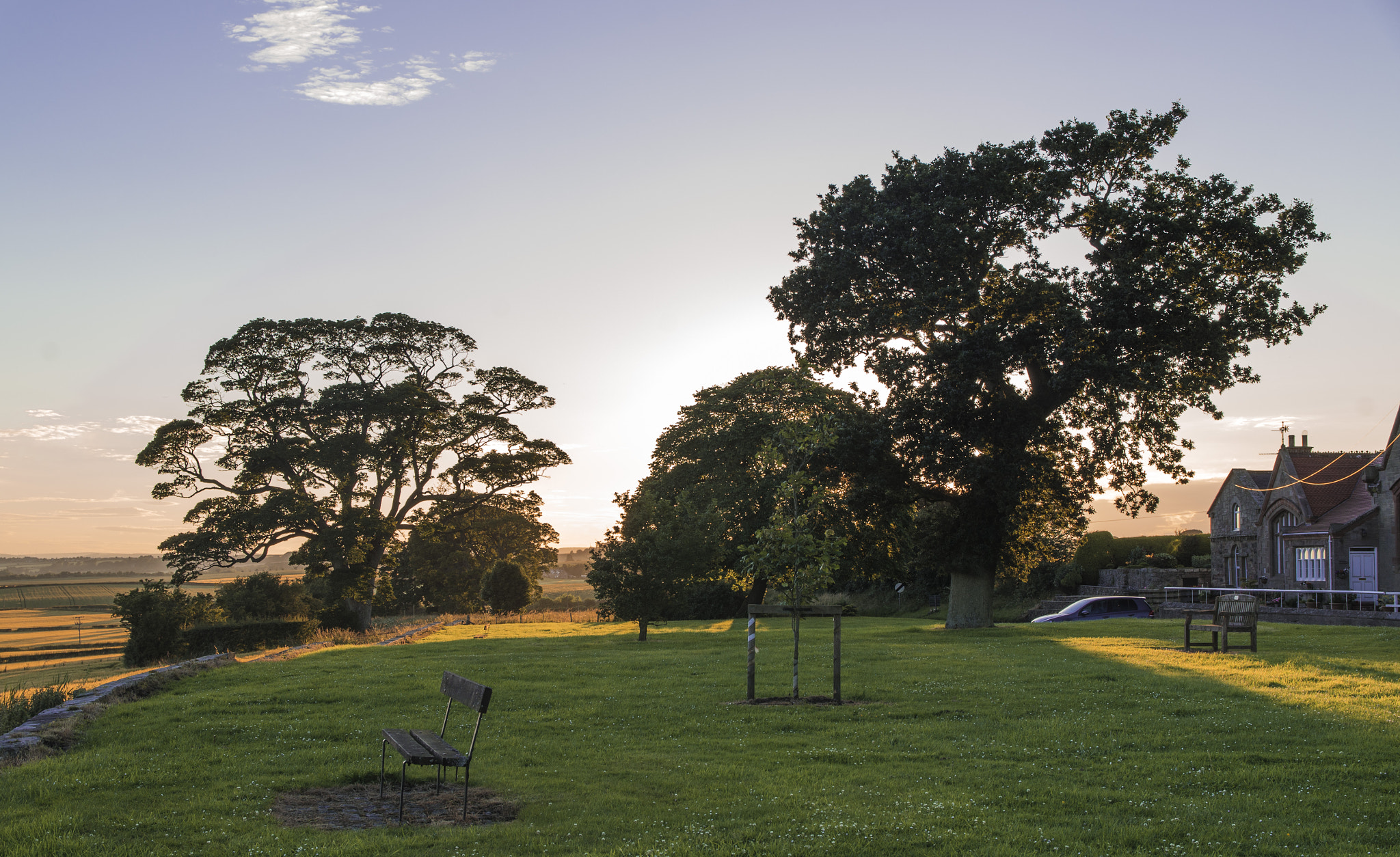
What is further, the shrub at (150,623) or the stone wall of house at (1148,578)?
the stone wall of house at (1148,578)

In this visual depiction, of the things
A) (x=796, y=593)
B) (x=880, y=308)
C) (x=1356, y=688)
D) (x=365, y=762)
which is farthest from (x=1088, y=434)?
(x=365, y=762)

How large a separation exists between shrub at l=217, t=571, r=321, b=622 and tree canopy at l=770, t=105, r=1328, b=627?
78.4 ft

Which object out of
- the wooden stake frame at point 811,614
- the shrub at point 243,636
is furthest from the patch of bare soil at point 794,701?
the shrub at point 243,636

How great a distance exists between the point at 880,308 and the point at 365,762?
23.3m

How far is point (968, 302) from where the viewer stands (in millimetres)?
29219

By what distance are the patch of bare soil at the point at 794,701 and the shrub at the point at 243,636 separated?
22410 millimetres

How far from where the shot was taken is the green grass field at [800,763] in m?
7.37

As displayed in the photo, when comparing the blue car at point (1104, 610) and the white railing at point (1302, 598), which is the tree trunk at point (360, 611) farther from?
the white railing at point (1302, 598)

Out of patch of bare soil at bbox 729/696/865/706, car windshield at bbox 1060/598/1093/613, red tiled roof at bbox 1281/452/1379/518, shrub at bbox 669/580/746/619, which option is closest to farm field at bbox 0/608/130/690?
patch of bare soil at bbox 729/696/865/706

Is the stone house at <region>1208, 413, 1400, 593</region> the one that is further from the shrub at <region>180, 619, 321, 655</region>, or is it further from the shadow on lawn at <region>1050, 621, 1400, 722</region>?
the shrub at <region>180, 619, 321, 655</region>

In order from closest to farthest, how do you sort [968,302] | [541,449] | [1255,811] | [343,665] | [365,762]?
1. [1255,811]
2. [365,762]
3. [343,665]
4. [968,302]
5. [541,449]

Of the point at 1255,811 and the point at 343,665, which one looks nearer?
the point at 1255,811

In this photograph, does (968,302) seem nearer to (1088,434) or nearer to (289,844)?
(1088,434)

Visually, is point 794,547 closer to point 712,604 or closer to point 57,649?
point 712,604
